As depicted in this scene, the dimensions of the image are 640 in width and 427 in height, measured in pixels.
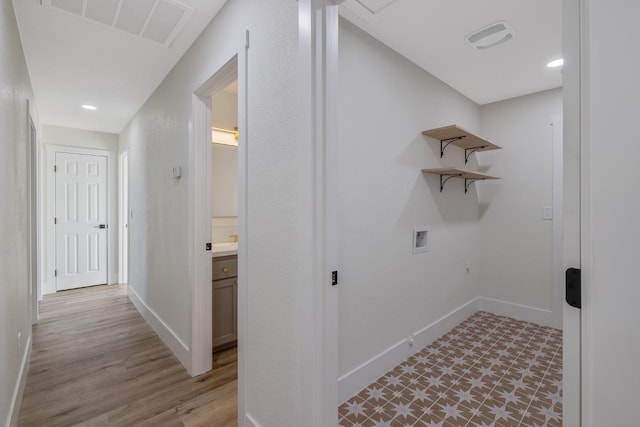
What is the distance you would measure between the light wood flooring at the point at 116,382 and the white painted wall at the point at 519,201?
2.94 m

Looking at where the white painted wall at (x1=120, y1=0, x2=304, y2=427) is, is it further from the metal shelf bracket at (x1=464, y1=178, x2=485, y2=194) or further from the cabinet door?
the metal shelf bracket at (x1=464, y1=178, x2=485, y2=194)

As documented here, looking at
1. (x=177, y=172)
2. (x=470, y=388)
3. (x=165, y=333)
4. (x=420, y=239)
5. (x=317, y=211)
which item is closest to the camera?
(x=317, y=211)

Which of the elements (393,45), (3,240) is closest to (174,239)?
(3,240)

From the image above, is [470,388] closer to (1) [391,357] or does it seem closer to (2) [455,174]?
(1) [391,357]

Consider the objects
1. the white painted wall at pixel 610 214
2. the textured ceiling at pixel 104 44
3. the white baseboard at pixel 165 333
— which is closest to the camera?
the white painted wall at pixel 610 214

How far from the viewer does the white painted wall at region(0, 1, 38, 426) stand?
1.45 m

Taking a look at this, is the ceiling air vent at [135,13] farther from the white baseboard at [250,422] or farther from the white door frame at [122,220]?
the white door frame at [122,220]

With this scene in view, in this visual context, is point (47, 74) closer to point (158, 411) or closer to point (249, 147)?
point (249, 147)

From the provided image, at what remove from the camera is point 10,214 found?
1.67 meters

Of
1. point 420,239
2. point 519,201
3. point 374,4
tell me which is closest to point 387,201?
point 420,239

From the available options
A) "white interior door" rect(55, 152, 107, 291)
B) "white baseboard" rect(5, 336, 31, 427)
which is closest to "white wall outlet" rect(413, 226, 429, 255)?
"white baseboard" rect(5, 336, 31, 427)

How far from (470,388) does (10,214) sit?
9.68ft

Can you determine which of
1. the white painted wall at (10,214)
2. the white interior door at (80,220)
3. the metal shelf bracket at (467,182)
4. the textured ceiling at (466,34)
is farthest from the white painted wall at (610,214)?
the white interior door at (80,220)

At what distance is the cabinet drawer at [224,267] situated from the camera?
2.49 m
